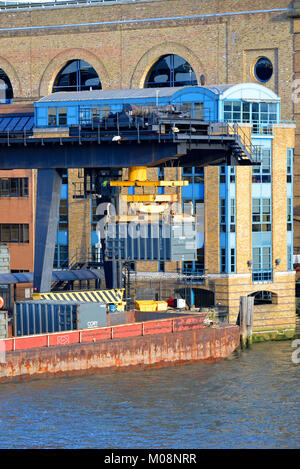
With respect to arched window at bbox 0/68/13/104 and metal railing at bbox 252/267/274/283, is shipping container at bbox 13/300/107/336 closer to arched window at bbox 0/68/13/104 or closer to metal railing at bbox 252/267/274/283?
metal railing at bbox 252/267/274/283

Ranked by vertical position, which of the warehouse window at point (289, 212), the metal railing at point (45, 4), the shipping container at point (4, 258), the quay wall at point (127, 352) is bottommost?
the quay wall at point (127, 352)

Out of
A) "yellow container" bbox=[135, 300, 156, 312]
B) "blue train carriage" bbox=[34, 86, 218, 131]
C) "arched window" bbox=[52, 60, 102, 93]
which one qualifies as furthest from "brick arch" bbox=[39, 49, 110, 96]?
"yellow container" bbox=[135, 300, 156, 312]

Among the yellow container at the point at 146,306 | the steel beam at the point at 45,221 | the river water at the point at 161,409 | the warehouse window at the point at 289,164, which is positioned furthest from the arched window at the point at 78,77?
the river water at the point at 161,409

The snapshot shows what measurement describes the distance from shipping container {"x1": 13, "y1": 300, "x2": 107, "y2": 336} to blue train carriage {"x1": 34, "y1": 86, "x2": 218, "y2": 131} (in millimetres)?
16040

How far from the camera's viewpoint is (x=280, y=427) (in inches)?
2360

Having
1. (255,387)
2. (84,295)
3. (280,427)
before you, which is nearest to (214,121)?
(84,295)

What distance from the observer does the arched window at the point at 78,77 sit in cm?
10859

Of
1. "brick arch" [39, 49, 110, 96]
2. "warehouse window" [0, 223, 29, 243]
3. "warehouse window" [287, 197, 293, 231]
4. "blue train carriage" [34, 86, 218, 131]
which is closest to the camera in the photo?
"blue train carriage" [34, 86, 218, 131]

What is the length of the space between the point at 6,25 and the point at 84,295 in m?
37.2

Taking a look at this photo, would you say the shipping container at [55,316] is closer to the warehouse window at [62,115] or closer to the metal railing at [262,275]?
the metal railing at [262,275]

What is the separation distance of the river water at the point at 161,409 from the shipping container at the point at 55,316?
3.86 metres

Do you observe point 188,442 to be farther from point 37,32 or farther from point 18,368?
point 37,32

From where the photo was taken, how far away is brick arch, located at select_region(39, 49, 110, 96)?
106938mm

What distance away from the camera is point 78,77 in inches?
4289
